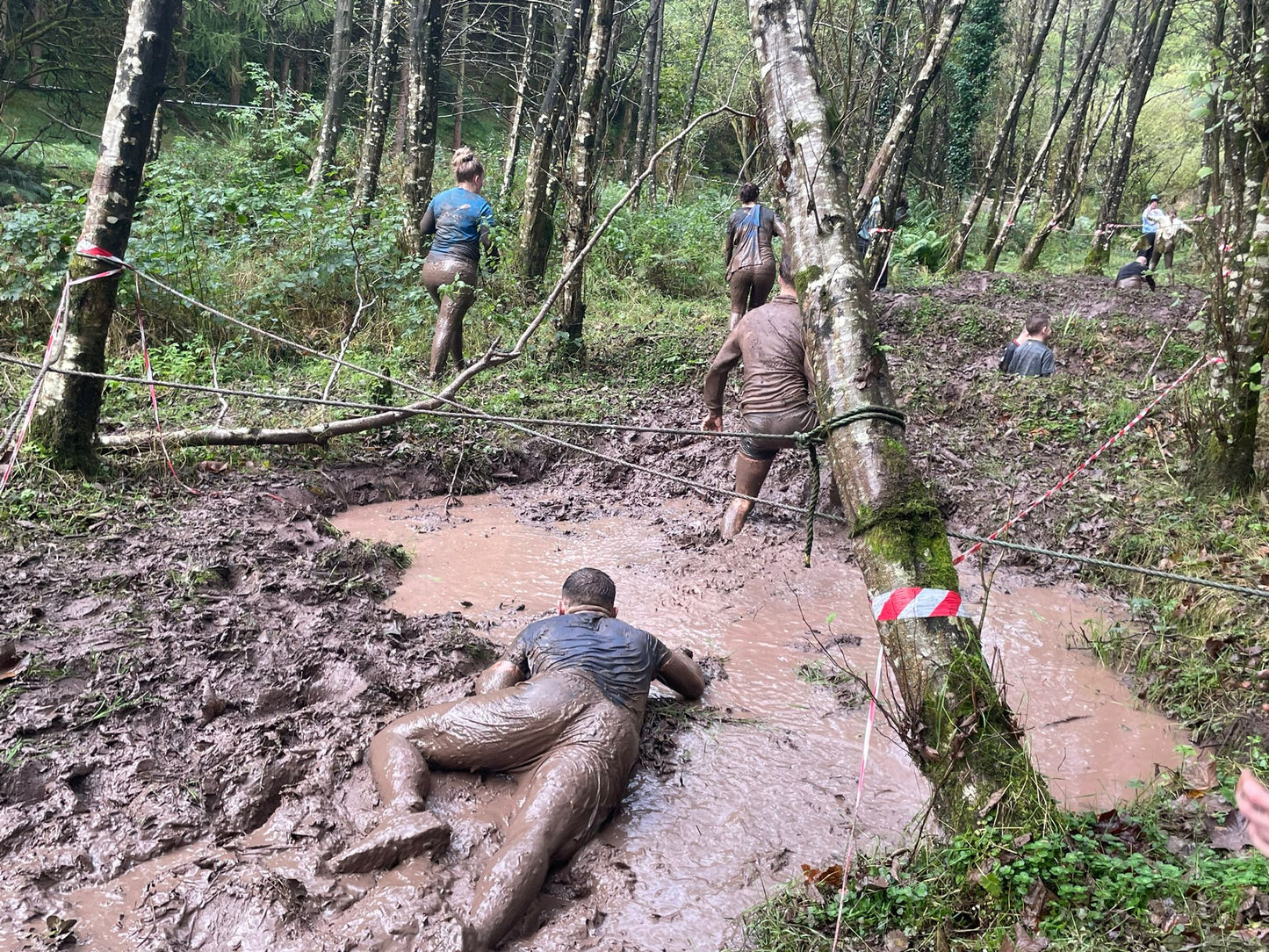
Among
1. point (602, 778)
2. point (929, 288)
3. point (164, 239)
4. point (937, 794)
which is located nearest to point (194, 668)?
point (602, 778)

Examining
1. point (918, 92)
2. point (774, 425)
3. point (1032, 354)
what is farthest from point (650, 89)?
point (774, 425)

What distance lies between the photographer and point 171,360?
725 cm

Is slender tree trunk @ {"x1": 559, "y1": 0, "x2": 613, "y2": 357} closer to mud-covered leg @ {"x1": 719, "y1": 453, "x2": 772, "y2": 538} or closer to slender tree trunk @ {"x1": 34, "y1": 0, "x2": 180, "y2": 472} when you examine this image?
mud-covered leg @ {"x1": 719, "y1": 453, "x2": 772, "y2": 538}

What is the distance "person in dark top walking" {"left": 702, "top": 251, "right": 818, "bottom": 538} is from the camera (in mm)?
5812

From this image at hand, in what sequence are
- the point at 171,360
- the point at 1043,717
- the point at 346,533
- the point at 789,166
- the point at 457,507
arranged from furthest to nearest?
the point at 171,360
the point at 457,507
the point at 346,533
the point at 1043,717
the point at 789,166

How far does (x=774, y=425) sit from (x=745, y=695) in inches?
88.8

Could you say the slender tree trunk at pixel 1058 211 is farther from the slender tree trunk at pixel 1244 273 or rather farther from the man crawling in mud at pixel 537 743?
the man crawling in mud at pixel 537 743

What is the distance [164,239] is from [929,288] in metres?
9.52

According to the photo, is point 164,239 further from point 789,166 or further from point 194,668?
point 789,166

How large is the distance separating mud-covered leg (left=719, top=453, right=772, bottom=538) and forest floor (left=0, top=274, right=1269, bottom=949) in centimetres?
19

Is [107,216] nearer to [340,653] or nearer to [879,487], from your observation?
[340,653]

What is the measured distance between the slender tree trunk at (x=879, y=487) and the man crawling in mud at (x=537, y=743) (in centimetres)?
125

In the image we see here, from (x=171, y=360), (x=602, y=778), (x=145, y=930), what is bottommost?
A: (x=145, y=930)

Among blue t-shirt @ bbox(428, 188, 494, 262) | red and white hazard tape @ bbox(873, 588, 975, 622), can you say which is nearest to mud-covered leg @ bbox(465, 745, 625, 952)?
red and white hazard tape @ bbox(873, 588, 975, 622)
